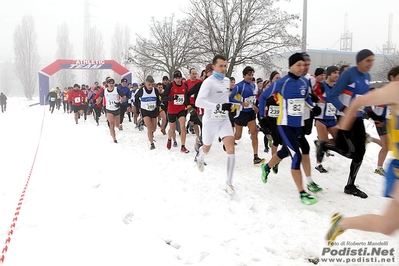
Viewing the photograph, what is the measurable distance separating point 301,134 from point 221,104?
126cm

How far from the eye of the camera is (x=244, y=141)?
9250 millimetres

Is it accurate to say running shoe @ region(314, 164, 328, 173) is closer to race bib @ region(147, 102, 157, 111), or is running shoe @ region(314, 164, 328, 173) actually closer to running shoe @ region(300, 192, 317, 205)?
running shoe @ region(300, 192, 317, 205)

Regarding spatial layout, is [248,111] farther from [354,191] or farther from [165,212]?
[165,212]

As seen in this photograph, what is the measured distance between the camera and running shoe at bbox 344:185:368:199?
4.56m

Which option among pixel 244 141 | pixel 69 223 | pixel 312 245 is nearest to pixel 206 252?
pixel 312 245

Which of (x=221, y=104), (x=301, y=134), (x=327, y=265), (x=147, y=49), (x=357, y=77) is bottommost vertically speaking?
(x=327, y=265)

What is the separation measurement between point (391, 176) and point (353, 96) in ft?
7.76

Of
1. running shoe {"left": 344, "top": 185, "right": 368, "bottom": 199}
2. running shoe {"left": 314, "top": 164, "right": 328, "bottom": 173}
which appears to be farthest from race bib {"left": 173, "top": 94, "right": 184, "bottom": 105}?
running shoe {"left": 344, "top": 185, "right": 368, "bottom": 199}

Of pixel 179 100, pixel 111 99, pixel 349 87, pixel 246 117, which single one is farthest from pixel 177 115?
A: pixel 349 87

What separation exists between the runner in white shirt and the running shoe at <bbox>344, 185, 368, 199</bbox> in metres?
1.76

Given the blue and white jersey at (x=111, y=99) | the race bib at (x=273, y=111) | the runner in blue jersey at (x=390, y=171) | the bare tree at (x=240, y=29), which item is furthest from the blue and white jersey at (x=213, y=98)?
the bare tree at (x=240, y=29)

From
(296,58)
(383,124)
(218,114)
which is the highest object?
(296,58)

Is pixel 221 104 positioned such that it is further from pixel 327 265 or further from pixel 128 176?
pixel 327 265

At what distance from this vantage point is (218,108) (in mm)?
Answer: 4820
